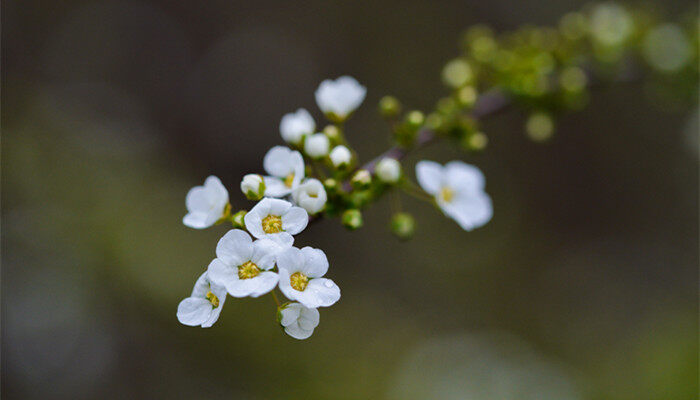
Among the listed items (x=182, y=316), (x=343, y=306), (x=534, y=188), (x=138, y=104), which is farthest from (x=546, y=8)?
(x=182, y=316)

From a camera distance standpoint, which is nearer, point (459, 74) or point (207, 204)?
point (207, 204)

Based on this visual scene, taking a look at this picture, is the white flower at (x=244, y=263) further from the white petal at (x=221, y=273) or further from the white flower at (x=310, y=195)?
the white flower at (x=310, y=195)

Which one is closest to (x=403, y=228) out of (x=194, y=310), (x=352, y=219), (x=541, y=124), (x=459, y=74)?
(x=352, y=219)

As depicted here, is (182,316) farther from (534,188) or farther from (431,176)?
(534,188)

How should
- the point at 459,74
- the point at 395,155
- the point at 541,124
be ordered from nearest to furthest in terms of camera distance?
the point at 395,155, the point at 459,74, the point at 541,124

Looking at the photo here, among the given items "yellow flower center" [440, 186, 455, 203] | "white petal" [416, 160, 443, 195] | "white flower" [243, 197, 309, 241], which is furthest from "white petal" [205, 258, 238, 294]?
"yellow flower center" [440, 186, 455, 203]

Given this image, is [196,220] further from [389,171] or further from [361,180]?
[389,171]
